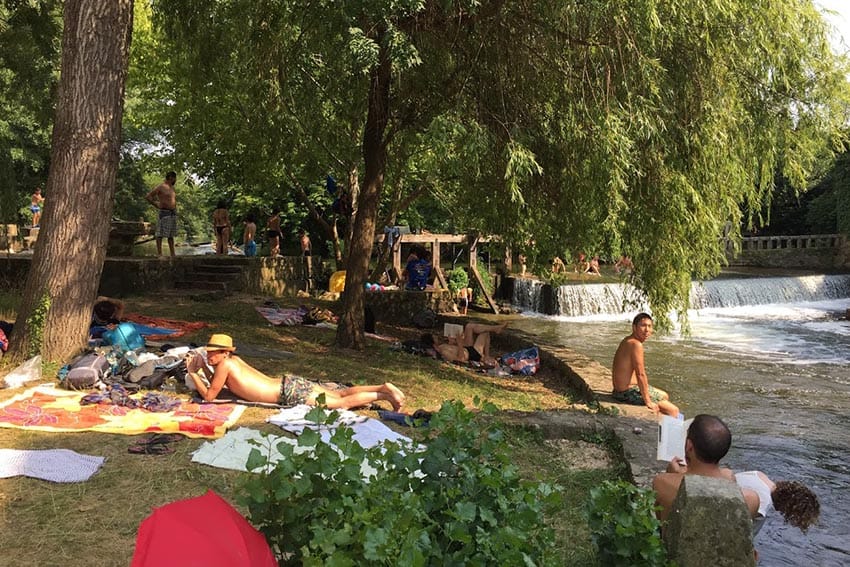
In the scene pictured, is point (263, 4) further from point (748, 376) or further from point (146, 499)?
point (748, 376)

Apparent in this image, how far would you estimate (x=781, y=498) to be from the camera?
4215 mm

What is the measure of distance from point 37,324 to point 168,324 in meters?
3.25

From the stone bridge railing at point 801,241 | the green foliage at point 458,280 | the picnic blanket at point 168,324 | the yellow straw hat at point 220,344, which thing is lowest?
the picnic blanket at point 168,324

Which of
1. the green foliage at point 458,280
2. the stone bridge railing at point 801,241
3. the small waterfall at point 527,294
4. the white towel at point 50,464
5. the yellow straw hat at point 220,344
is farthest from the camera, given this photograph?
the stone bridge railing at point 801,241

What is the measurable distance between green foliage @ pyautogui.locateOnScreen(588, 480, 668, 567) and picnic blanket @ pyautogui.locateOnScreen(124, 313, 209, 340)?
7.54 m

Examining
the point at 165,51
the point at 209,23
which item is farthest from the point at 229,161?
the point at 209,23

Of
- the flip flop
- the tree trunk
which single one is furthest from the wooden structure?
the flip flop

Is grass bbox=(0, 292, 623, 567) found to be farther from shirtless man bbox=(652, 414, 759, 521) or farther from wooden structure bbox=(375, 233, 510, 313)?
wooden structure bbox=(375, 233, 510, 313)

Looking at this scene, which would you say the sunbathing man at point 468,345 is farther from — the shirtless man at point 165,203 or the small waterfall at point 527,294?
the small waterfall at point 527,294

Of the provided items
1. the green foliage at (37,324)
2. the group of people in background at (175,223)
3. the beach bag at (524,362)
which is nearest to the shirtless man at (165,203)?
the group of people in background at (175,223)

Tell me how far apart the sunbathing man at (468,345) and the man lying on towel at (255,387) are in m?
4.39

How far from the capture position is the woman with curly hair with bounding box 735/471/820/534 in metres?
3.96

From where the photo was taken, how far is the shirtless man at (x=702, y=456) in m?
3.59

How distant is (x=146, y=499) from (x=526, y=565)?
2.69 meters
